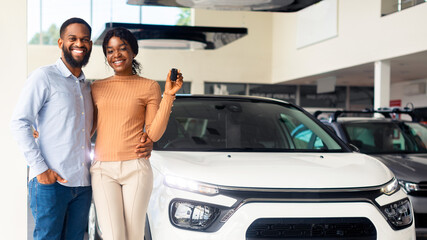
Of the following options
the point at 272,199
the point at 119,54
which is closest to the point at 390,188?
the point at 272,199

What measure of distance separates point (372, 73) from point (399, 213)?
14244 mm

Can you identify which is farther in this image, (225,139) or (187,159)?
(225,139)

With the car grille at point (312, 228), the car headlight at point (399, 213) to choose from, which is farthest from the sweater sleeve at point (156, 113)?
the car headlight at point (399, 213)

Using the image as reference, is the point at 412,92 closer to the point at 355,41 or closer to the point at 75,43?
the point at 355,41

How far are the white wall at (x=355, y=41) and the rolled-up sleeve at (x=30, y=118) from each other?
33.5ft

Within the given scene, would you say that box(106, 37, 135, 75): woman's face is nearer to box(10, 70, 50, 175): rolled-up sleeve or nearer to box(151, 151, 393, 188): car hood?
box(10, 70, 50, 175): rolled-up sleeve

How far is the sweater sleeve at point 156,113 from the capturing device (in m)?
2.56

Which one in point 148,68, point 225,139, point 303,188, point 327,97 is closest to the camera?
point 303,188

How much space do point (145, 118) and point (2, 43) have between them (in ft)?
3.64

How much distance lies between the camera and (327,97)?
832 inches

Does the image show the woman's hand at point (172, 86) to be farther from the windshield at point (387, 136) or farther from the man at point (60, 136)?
the windshield at point (387, 136)

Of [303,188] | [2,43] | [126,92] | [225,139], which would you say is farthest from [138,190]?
[225,139]

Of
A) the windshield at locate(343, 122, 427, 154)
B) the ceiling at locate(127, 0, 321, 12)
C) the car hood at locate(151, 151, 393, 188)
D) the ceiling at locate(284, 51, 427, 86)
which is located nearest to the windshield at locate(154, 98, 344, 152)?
the car hood at locate(151, 151, 393, 188)

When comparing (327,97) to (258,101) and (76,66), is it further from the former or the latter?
(76,66)
